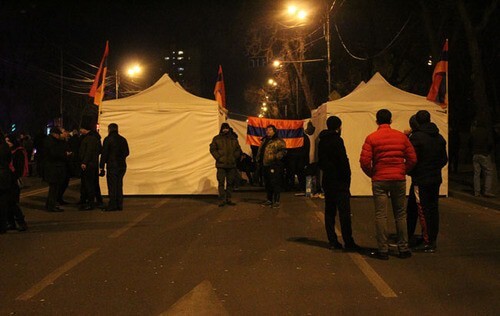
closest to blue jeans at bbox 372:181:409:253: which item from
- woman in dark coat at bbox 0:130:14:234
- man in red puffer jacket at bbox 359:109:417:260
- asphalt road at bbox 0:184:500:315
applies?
man in red puffer jacket at bbox 359:109:417:260

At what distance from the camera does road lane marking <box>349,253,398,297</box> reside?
20.2ft

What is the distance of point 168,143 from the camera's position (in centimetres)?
1546

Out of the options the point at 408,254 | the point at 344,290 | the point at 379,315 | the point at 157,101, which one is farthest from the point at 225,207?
the point at 379,315

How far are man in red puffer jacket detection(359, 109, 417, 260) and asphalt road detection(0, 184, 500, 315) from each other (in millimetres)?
552

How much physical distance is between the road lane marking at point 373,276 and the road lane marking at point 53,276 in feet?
11.5

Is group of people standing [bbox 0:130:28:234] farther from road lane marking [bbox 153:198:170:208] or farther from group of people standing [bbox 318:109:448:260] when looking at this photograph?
group of people standing [bbox 318:109:448:260]

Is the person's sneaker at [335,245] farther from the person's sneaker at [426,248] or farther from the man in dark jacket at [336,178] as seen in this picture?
the person's sneaker at [426,248]

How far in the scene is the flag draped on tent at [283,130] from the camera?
652 inches

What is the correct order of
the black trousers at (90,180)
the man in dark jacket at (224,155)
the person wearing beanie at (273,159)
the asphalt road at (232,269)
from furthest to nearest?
the man in dark jacket at (224,155) → the black trousers at (90,180) → the person wearing beanie at (273,159) → the asphalt road at (232,269)

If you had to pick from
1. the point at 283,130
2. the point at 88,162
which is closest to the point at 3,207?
the point at 88,162

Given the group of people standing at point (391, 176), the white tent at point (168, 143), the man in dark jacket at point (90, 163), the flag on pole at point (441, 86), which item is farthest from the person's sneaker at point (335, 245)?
the flag on pole at point (441, 86)

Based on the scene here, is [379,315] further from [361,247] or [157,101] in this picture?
[157,101]

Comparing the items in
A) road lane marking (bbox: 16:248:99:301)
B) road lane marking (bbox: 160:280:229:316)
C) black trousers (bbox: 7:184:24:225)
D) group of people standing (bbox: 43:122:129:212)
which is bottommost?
road lane marking (bbox: 160:280:229:316)

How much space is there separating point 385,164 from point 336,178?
0.85 metres
